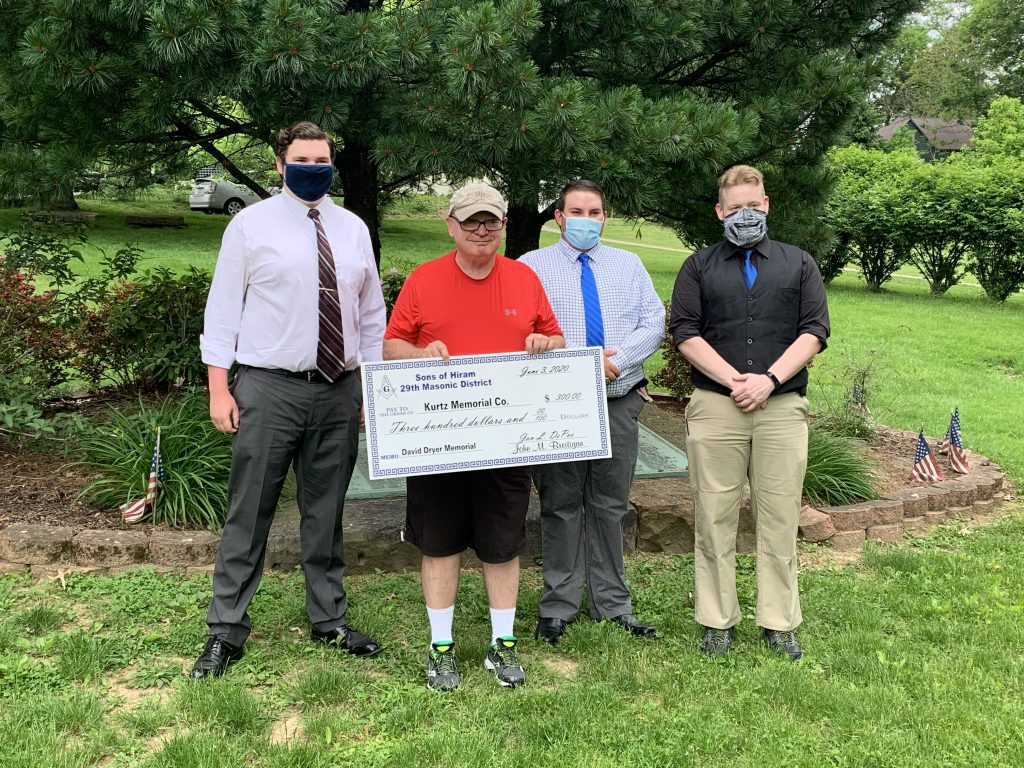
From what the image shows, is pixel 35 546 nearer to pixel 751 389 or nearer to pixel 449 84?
pixel 449 84

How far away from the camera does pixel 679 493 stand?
16.5ft

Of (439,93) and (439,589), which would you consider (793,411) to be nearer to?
(439,589)

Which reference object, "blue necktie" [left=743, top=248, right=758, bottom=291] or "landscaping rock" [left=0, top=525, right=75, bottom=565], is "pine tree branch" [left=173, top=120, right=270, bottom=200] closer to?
"landscaping rock" [left=0, top=525, right=75, bottom=565]

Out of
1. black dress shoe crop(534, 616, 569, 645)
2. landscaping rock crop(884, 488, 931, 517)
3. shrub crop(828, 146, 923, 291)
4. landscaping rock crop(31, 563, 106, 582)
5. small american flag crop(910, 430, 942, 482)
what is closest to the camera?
black dress shoe crop(534, 616, 569, 645)

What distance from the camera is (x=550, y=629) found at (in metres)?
3.79

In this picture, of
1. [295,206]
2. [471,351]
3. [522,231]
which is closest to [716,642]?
[471,351]

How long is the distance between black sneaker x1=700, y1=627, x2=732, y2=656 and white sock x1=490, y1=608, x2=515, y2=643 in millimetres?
854

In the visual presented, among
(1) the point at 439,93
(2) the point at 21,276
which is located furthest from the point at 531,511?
(2) the point at 21,276

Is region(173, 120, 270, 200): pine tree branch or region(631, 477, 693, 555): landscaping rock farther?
region(173, 120, 270, 200): pine tree branch

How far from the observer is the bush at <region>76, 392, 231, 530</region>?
15.4 ft

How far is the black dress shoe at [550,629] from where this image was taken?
377cm

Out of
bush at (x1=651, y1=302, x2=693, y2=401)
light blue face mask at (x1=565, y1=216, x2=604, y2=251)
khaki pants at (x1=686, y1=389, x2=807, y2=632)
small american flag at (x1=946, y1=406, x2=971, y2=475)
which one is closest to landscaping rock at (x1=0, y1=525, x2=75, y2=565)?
light blue face mask at (x1=565, y1=216, x2=604, y2=251)

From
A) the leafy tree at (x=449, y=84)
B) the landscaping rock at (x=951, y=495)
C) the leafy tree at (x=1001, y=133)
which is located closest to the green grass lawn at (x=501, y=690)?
the landscaping rock at (x=951, y=495)

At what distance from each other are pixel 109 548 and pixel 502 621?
216 centimetres
